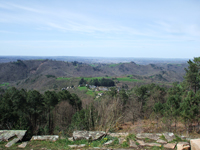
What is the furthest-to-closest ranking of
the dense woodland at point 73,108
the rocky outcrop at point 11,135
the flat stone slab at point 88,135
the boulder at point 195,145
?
the dense woodland at point 73,108 < the flat stone slab at point 88,135 < the rocky outcrop at point 11,135 < the boulder at point 195,145

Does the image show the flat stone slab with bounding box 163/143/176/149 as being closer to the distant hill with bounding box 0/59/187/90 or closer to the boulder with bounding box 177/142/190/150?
the boulder with bounding box 177/142/190/150

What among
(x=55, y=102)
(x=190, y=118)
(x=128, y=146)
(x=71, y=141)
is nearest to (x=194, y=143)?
(x=128, y=146)

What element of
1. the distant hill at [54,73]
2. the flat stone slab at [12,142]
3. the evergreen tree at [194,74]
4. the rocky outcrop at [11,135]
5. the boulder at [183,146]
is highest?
the evergreen tree at [194,74]

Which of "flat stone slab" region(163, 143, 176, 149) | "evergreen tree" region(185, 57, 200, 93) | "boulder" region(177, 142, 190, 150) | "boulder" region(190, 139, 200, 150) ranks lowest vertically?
"flat stone slab" region(163, 143, 176, 149)

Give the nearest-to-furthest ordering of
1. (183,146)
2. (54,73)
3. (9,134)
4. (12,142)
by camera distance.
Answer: (183,146) → (12,142) → (9,134) → (54,73)

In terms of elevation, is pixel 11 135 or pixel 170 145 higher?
pixel 170 145

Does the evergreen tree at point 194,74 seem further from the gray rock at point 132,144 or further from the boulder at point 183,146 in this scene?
the gray rock at point 132,144

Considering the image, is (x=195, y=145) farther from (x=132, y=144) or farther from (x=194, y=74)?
(x=194, y=74)

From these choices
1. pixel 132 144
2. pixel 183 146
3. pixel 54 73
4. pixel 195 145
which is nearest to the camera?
pixel 195 145

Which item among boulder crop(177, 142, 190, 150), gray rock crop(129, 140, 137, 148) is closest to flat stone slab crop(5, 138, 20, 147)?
gray rock crop(129, 140, 137, 148)

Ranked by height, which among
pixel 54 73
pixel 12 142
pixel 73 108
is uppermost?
pixel 12 142

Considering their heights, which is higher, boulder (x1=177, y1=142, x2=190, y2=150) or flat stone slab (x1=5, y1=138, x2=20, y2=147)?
boulder (x1=177, y1=142, x2=190, y2=150)

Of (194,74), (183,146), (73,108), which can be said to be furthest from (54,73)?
(183,146)

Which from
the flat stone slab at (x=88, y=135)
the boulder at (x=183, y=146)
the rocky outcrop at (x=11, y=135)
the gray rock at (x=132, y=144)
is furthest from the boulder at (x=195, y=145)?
the rocky outcrop at (x=11, y=135)
